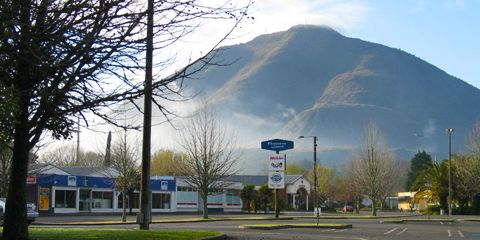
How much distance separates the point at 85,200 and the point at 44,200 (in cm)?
556

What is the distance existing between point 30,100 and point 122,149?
29.9m

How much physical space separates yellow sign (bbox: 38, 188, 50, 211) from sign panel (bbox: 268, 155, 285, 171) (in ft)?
73.1

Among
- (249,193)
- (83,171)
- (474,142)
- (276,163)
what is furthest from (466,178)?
(83,171)

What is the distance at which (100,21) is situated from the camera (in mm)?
11766

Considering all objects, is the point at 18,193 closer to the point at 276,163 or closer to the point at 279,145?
the point at 276,163

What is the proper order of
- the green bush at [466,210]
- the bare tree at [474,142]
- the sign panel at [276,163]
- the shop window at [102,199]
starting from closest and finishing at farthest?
the sign panel at [276,163] < the shop window at [102,199] < the bare tree at [474,142] < the green bush at [466,210]

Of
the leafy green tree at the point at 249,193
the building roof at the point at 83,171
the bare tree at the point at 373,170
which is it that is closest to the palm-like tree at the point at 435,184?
the bare tree at the point at 373,170

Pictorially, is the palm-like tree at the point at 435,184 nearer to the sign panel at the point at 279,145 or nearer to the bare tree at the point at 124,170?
the sign panel at the point at 279,145

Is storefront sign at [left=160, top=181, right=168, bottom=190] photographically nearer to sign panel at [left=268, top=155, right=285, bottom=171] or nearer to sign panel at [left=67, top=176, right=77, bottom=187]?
sign panel at [left=67, top=176, right=77, bottom=187]

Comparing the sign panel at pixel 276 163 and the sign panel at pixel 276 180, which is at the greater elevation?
the sign panel at pixel 276 163

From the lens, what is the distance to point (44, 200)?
53406mm

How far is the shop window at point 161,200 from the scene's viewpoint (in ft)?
212

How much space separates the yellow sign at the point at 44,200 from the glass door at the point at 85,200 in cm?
424

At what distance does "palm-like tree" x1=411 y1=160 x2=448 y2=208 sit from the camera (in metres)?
65.0
